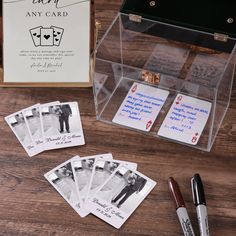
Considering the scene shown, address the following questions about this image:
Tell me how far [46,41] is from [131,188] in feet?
1.61

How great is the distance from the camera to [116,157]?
4.08 feet

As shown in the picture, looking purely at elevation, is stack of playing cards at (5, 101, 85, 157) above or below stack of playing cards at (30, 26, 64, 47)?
below

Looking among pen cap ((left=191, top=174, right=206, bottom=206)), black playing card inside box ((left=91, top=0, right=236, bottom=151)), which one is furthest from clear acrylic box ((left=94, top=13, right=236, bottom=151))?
pen cap ((left=191, top=174, right=206, bottom=206))

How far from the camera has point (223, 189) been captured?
1.18 metres

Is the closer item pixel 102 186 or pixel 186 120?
pixel 102 186

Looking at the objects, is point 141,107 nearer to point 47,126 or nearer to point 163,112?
point 163,112

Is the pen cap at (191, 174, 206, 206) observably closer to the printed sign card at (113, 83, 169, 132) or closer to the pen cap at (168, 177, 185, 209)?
the pen cap at (168, 177, 185, 209)

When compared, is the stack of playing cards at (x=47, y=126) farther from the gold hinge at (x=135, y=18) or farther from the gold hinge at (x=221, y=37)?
the gold hinge at (x=221, y=37)

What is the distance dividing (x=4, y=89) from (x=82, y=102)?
231mm

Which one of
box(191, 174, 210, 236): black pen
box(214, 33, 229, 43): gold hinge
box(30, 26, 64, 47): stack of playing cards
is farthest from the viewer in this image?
box(30, 26, 64, 47): stack of playing cards

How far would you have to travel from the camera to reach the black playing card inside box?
51.1 inches

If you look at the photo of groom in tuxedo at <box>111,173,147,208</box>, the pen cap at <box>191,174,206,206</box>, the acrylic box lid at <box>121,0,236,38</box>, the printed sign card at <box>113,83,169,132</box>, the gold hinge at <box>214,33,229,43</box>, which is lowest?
the photo of groom in tuxedo at <box>111,173,147,208</box>

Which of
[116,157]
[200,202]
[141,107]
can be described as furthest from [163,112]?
[200,202]

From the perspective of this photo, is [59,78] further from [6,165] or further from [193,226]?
[193,226]
